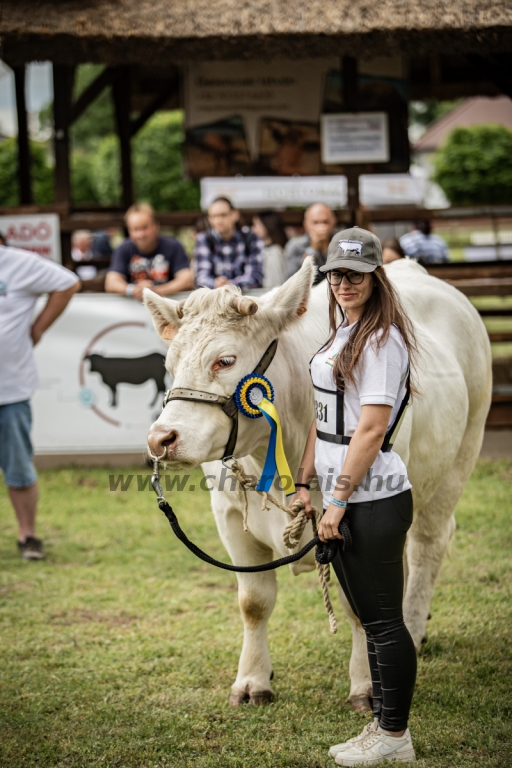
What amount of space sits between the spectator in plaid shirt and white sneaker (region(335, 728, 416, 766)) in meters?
4.75

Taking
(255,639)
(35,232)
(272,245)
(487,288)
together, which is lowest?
(255,639)

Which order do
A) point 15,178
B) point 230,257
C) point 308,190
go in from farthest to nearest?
point 15,178
point 308,190
point 230,257

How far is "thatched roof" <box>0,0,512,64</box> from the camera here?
26.0ft

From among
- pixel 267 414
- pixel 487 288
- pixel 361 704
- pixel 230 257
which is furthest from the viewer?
pixel 487 288

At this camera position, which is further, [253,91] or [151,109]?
[151,109]

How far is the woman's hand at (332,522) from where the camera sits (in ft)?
9.67

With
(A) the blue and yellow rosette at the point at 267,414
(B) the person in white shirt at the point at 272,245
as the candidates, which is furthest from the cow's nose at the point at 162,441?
(B) the person in white shirt at the point at 272,245

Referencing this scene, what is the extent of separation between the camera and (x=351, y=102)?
9.08m

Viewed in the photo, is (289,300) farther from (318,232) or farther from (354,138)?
(354,138)

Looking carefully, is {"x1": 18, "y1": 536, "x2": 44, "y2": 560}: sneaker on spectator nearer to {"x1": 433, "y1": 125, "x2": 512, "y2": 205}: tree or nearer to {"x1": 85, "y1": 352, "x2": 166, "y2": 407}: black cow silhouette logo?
{"x1": 85, "y1": 352, "x2": 166, "y2": 407}: black cow silhouette logo

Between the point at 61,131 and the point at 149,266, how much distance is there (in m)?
2.51

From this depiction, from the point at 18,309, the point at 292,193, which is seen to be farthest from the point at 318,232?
the point at 292,193

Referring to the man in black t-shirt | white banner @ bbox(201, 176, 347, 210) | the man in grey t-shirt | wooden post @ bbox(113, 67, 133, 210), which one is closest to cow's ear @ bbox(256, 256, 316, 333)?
the man in grey t-shirt

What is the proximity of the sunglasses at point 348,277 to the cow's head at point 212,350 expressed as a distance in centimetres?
27
